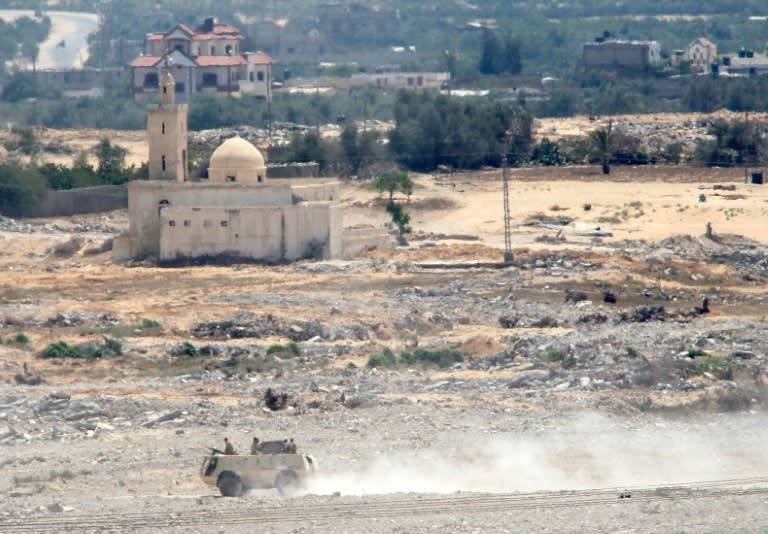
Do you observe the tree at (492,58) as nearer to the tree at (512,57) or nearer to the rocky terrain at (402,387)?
the tree at (512,57)

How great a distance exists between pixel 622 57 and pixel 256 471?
103m

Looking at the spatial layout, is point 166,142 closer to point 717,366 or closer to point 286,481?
point 717,366

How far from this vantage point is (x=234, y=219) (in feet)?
168

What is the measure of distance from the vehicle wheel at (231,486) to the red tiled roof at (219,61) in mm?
87203

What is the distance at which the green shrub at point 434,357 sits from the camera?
35.5 meters

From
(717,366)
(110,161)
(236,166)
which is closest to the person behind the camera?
(717,366)

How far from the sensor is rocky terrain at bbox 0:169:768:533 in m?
24.8

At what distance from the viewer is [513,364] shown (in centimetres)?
3500

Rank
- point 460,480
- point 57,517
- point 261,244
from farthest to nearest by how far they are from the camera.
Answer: point 261,244, point 460,480, point 57,517

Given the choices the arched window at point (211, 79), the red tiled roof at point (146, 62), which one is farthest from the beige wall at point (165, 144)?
the arched window at point (211, 79)

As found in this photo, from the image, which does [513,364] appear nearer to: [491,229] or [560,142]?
[491,229]

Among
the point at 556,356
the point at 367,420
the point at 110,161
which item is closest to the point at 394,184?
the point at 110,161

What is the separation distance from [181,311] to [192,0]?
160553 mm

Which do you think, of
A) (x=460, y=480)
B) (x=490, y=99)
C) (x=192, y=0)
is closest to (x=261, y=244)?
(x=460, y=480)
